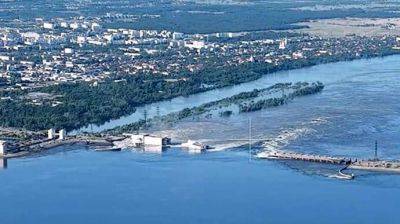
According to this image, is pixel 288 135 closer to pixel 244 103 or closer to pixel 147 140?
pixel 147 140

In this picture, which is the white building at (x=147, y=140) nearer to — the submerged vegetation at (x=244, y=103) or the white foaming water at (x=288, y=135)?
the submerged vegetation at (x=244, y=103)

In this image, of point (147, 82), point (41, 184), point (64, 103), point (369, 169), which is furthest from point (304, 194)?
point (147, 82)

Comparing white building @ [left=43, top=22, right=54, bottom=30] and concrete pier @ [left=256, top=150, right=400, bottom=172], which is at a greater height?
white building @ [left=43, top=22, right=54, bottom=30]

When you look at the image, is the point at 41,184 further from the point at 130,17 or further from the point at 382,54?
the point at 130,17

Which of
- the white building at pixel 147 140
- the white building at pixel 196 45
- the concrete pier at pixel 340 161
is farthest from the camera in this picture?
the white building at pixel 196 45

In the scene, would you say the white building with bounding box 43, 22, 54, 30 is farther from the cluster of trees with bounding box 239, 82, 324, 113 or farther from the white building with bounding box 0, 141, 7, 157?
the white building with bounding box 0, 141, 7, 157

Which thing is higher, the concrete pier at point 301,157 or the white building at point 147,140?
the white building at point 147,140

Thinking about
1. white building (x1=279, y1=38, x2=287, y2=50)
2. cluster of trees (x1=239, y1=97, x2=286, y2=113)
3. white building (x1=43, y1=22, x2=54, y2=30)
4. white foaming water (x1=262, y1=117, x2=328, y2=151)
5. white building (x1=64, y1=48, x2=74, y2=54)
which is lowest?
white building (x1=279, y1=38, x2=287, y2=50)

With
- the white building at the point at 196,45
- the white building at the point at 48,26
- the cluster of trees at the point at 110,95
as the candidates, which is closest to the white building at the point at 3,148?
the cluster of trees at the point at 110,95

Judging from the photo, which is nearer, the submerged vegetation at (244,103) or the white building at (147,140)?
the white building at (147,140)

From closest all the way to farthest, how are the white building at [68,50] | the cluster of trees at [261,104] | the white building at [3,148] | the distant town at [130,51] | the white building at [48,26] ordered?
the white building at [3,148] → the cluster of trees at [261,104] → the distant town at [130,51] → the white building at [68,50] → the white building at [48,26]

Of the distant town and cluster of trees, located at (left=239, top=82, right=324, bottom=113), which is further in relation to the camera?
the distant town

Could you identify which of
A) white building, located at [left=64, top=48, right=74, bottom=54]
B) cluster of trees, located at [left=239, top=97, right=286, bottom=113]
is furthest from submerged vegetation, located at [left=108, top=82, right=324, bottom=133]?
white building, located at [left=64, top=48, right=74, bottom=54]
